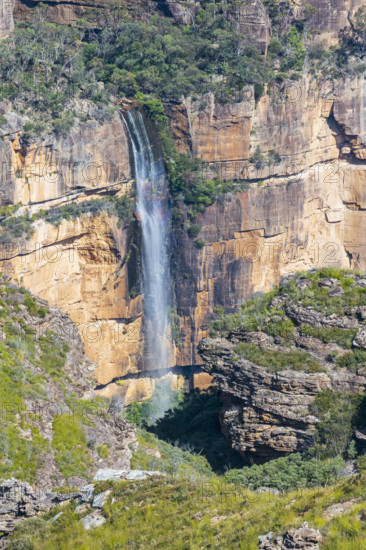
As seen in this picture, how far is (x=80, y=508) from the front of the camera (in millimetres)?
22141

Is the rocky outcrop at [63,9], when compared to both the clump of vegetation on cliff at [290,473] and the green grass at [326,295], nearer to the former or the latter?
the green grass at [326,295]

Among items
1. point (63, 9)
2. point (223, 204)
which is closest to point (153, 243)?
point (223, 204)

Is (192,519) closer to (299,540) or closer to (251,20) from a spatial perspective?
(299,540)

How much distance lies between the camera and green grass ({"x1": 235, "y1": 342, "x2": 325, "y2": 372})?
3111 centimetres

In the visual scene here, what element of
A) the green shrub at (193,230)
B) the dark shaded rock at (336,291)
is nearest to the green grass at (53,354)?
the dark shaded rock at (336,291)

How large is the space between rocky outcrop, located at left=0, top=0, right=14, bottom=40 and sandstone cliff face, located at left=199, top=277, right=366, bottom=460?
22.2 meters

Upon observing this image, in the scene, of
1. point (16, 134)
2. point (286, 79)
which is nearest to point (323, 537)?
point (16, 134)

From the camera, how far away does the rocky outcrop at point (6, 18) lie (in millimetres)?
46656

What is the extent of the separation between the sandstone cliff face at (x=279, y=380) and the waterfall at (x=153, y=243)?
709 inches

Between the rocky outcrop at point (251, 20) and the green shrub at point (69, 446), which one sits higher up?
the rocky outcrop at point (251, 20)

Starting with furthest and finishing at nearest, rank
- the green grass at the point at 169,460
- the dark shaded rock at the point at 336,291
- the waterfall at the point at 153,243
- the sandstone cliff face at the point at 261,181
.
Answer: the sandstone cliff face at the point at 261,181 < the waterfall at the point at 153,243 < the dark shaded rock at the point at 336,291 < the green grass at the point at 169,460

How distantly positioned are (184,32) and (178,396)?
20664 millimetres

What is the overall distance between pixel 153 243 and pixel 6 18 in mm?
13893

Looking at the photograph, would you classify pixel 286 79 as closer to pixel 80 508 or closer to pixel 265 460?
pixel 265 460
